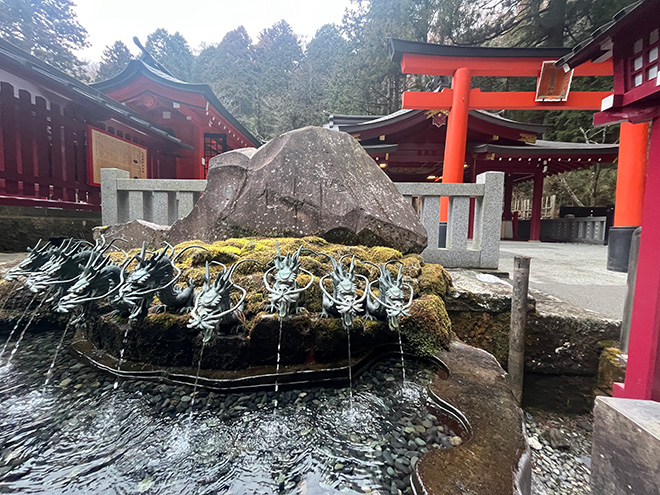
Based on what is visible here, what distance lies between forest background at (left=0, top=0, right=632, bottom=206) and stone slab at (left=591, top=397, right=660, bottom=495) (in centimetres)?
1383

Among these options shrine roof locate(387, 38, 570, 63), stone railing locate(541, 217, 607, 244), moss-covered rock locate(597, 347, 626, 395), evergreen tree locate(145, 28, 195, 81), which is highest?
evergreen tree locate(145, 28, 195, 81)

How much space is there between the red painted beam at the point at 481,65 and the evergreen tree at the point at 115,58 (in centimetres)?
3014

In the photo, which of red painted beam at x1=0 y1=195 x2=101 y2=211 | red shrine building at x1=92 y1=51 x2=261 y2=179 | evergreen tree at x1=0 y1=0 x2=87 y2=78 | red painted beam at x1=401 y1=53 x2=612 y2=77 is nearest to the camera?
red painted beam at x1=0 y1=195 x2=101 y2=211

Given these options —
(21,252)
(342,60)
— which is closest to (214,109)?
(21,252)

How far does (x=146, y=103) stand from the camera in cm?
1122

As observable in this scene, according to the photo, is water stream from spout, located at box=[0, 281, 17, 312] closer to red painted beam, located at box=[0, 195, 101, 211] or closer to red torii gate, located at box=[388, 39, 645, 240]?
red painted beam, located at box=[0, 195, 101, 211]

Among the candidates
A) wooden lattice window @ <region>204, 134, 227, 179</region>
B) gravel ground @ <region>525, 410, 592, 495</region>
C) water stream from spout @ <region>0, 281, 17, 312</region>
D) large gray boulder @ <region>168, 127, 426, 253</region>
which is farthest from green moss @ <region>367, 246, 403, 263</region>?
wooden lattice window @ <region>204, 134, 227, 179</region>

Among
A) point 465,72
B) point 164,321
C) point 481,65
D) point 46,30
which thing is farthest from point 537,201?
point 46,30

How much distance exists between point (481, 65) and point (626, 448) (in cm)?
810

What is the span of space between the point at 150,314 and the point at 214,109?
11.1 meters

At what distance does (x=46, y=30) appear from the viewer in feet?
66.6

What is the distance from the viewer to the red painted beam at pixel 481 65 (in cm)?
723

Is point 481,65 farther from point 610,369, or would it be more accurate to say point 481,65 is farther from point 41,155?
point 41,155

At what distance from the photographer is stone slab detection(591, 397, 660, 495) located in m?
1.60
